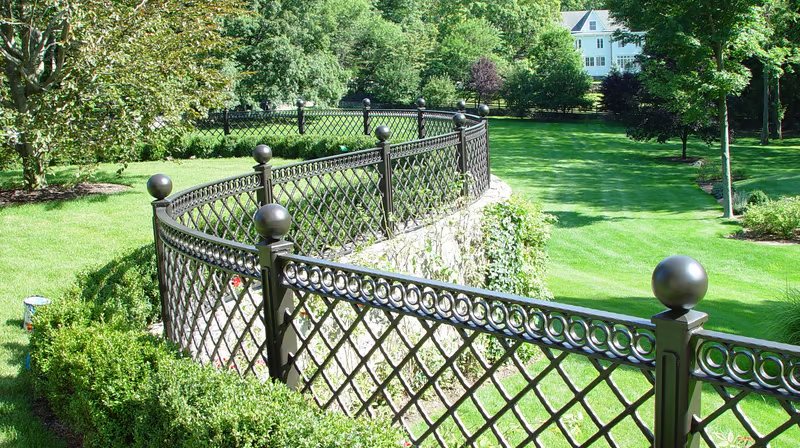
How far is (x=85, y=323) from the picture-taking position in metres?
4.99

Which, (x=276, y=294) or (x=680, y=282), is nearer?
(x=680, y=282)

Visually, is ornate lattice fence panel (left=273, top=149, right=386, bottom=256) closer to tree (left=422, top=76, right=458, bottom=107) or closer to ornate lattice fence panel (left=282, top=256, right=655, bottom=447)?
ornate lattice fence panel (left=282, top=256, right=655, bottom=447)

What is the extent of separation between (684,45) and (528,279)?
12.1 meters

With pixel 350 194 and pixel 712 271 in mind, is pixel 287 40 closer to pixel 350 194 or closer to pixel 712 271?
pixel 712 271

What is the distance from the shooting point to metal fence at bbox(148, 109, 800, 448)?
2312 millimetres

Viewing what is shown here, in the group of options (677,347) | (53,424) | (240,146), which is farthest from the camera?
(240,146)

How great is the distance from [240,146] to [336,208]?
34.3 ft

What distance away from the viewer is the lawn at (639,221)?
464 inches

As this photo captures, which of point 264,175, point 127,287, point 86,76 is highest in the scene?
point 86,76

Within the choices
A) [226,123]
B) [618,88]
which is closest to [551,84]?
[618,88]

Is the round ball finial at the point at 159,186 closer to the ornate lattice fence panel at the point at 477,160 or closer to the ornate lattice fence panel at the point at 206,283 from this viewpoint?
the ornate lattice fence panel at the point at 206,283

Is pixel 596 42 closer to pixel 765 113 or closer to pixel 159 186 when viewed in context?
pixel 765 113

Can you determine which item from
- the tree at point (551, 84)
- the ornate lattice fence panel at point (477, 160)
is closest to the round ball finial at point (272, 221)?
the ornate lattice fence panel at point (477, 160)

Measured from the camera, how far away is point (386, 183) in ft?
26.9
